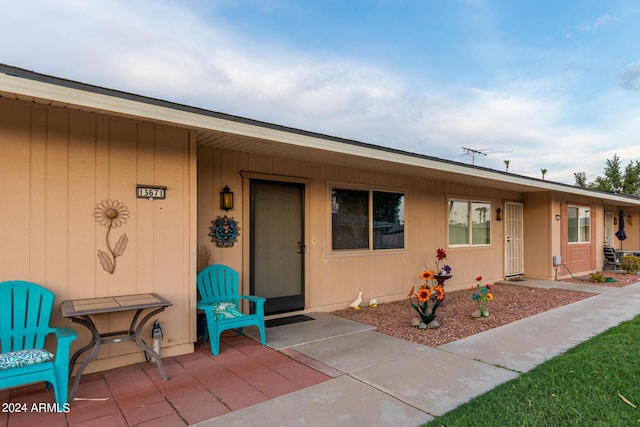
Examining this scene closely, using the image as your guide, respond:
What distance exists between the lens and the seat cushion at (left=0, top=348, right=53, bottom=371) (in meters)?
2.23

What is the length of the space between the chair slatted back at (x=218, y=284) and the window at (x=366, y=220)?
6.09 ft

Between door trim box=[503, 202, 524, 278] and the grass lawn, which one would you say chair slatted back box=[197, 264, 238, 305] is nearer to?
the grass lawn

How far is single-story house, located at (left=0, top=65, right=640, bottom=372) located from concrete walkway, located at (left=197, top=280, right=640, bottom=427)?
3.46 ft

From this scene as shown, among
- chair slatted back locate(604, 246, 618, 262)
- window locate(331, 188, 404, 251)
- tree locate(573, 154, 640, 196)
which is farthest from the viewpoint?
tree locate(573, 154, 640, 196)

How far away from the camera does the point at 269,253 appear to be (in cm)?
490

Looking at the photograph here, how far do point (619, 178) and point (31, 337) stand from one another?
29434mm

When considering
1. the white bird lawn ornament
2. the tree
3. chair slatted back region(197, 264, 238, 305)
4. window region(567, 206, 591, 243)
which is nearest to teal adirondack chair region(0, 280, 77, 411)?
chair slatted back region(197, 264, 238, 305)

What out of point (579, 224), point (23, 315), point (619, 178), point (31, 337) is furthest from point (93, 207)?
point (619, 178)

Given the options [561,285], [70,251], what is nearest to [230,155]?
[70,251]

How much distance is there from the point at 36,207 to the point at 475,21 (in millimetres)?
8911

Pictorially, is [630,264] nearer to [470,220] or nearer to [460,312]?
[470,220]

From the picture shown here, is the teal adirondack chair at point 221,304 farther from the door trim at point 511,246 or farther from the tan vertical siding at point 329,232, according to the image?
the door trim at point 511,246

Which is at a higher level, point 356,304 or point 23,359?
point 23,359

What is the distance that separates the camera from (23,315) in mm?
2719
